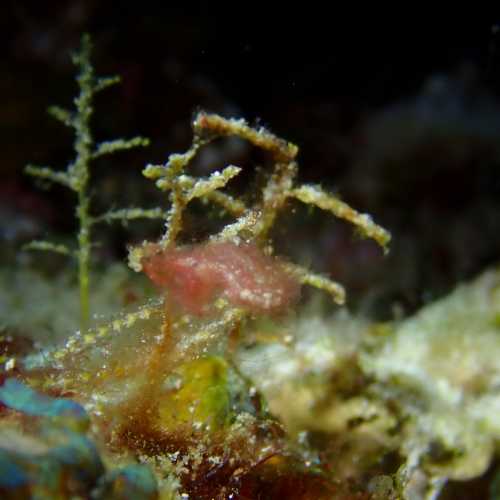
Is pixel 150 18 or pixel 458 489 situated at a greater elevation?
pixel 150 18

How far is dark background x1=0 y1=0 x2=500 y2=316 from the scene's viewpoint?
3.92 metres

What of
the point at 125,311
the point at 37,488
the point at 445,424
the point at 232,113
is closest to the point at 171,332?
the point at 125,311

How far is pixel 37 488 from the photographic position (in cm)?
116

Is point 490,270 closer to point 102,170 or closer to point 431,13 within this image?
point 431,13

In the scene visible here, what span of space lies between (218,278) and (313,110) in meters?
3.69

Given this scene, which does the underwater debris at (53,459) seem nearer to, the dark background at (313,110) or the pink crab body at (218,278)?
the pink crab body at (218,278)

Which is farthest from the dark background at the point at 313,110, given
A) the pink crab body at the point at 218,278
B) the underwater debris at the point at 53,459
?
the underwater debris at the point at 53,459

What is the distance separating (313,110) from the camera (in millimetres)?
4887

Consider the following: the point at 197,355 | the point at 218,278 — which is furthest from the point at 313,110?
the point at 218,278

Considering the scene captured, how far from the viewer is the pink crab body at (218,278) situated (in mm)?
1485

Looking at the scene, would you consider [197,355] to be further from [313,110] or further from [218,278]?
[313,110]

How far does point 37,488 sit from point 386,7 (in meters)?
4.71

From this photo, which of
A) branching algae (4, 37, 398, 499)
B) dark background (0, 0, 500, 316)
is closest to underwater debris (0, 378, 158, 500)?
branching algae (4, 37, 398, 499)

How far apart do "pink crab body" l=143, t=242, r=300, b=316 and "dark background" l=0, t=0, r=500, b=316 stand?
68.3 inches
